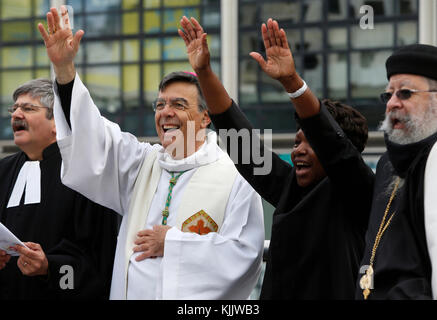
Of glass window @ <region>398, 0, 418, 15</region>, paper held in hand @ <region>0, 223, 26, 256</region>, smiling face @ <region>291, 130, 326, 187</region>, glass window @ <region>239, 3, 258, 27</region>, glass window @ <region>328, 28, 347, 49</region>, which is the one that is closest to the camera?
smiling face @ <region>291, 130, 326, 187</region>

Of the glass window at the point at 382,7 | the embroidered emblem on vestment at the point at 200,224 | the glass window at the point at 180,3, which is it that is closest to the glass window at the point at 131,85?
the glass window at the point at 180,3

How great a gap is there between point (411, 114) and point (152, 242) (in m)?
1.44

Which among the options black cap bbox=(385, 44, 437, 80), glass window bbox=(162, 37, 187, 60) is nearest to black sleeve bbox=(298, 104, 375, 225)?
black cap bbox=(385, 44, 437, 80)

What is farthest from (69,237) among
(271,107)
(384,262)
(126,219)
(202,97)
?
(271,107)

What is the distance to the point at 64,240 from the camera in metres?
4.05

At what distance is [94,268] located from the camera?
402 centimetres

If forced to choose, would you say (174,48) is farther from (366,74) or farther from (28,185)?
(28,185)

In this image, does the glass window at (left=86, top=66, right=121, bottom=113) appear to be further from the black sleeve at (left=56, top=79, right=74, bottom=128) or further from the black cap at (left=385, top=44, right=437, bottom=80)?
the black cap at (left=385, top=44, right=437, bottom=80)

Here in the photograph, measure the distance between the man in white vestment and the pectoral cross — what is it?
0.82m

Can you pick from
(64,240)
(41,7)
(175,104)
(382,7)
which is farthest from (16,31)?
(175,104)

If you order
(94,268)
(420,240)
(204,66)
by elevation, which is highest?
(204,66)

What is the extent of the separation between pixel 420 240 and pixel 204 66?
1.42 metres

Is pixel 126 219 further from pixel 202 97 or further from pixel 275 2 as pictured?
pixel 275 2

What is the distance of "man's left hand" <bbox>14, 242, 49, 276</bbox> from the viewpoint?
3.79 meters
